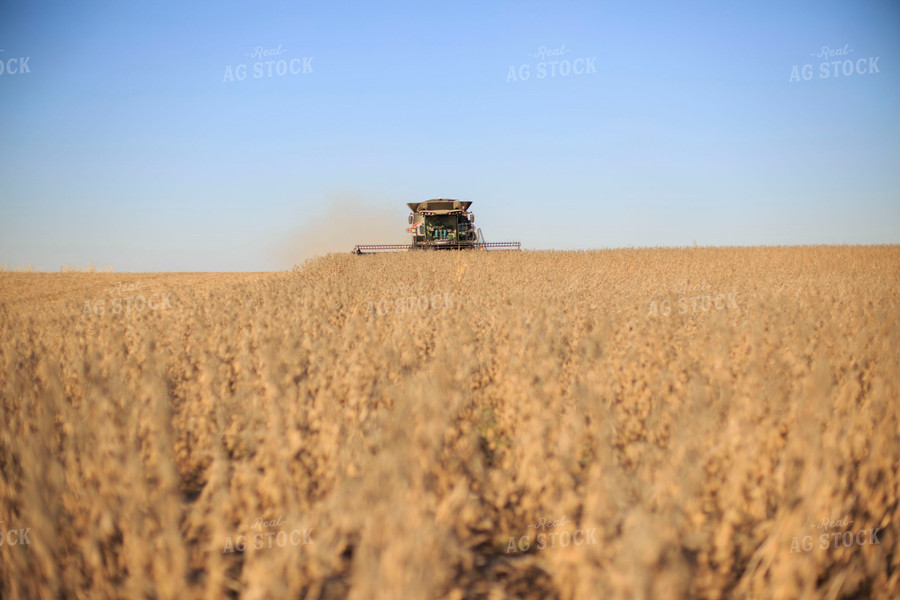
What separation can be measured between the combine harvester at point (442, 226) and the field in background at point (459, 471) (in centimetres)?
1756

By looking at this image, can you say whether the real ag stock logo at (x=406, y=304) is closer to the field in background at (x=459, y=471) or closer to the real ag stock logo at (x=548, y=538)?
the field in background at (x=459, y=471)

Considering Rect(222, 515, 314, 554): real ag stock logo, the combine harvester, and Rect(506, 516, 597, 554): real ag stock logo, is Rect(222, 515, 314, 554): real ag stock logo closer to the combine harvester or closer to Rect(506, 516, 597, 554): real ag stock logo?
Rect(506, 516, 597, 554): real ag stock logo

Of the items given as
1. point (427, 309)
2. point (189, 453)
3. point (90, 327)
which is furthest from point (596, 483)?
point (90, 327)

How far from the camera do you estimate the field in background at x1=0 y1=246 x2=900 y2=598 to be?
5.09ft

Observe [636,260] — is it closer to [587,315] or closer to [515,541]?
[587,315]

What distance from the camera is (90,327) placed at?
235 inches

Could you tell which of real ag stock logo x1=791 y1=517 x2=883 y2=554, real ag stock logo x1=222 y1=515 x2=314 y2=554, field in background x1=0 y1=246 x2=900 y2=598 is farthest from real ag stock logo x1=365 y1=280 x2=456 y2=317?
real ag stock logo x1=791 y1=517 x2=883 y2=554

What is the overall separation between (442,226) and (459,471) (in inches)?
813

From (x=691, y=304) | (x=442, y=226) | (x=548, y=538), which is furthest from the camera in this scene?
(x=442, y=226)

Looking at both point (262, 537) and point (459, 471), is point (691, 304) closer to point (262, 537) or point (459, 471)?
point (459, 471)

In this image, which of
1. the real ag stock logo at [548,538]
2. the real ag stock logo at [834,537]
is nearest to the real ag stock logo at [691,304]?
the real ag stock logo at [834,537]

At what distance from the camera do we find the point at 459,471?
8.04ft

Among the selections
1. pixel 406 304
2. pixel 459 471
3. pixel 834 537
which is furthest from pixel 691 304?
pixel 459 471

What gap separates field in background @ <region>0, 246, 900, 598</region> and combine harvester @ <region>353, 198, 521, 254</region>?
1756 cm
